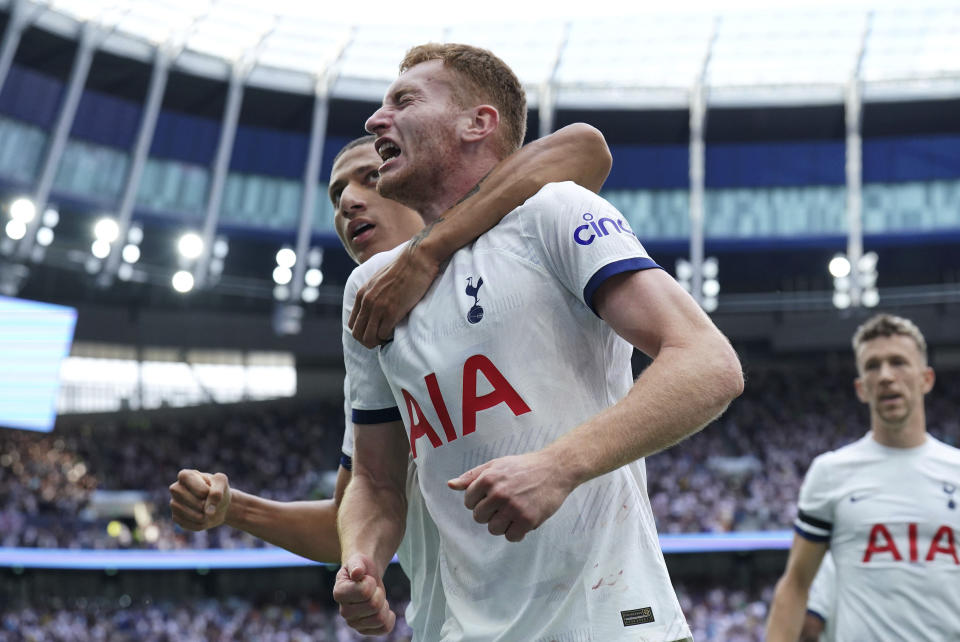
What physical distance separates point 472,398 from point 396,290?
0.38 meters

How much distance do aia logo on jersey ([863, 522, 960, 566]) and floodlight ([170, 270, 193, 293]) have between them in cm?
2757

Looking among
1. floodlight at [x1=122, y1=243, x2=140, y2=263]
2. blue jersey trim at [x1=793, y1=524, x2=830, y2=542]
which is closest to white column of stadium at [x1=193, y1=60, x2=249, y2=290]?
floodlight at [x1=122, y1=243, x2=140, y2=263]

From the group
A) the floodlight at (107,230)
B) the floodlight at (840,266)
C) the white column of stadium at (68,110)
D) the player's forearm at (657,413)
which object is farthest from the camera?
the floodlight at (840,266)

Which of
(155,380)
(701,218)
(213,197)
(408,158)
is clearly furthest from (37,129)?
(408,158)

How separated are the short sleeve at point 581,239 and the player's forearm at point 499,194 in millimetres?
119

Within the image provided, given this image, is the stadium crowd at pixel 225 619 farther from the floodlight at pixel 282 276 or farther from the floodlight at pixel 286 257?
the floodlight at pixel 286 257

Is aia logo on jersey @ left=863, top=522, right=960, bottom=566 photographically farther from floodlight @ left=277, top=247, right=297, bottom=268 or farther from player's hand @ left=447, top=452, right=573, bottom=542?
floodlight @ left=277, top=247, right=297, bottom=268

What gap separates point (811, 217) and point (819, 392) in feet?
19.1

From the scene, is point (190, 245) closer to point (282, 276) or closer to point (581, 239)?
point (282, 276)

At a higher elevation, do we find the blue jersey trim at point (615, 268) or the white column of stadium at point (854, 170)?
the white column of stadium at point (854, 170)

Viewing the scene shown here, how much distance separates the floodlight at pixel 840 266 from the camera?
3256 cm

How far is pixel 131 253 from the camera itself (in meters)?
30.1

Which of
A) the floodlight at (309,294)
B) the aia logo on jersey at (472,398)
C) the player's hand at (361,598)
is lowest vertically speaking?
the player's hand at (361,598)

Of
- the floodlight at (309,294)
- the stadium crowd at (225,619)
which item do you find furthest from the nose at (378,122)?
the floodlight at (309,294)
